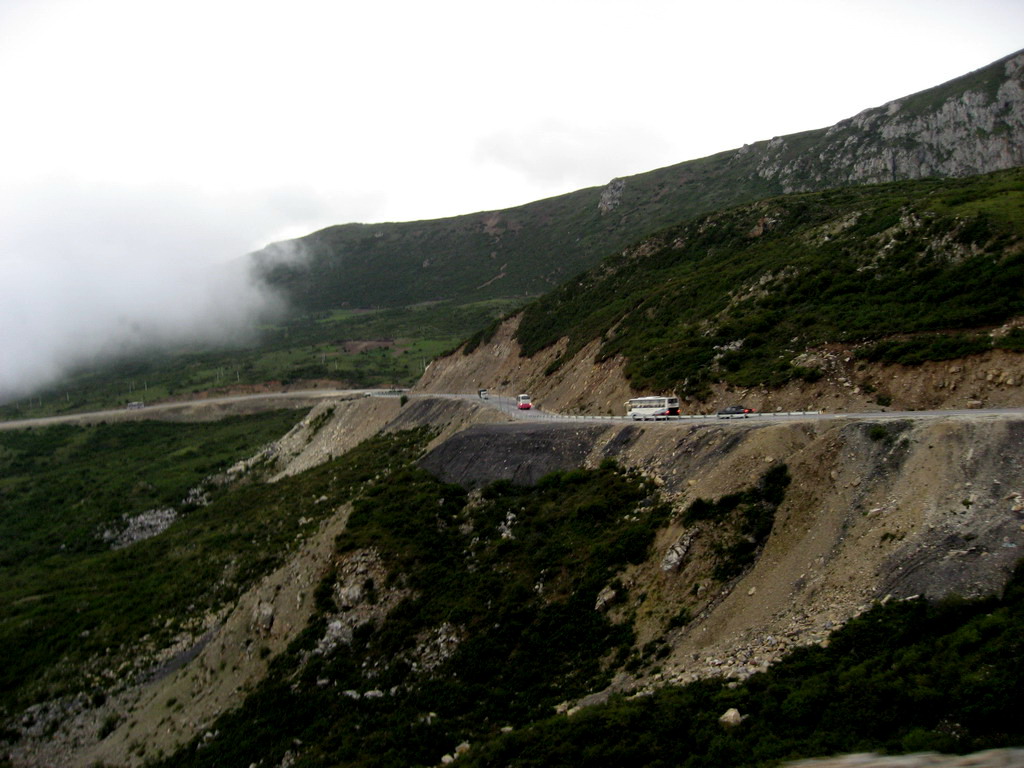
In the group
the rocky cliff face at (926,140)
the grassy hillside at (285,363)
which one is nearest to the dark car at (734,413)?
the rocky cliff face at (926,140)

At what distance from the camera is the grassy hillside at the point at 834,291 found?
1236 inches

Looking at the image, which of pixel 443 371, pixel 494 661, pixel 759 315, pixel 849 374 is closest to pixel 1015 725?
pixel 494 661

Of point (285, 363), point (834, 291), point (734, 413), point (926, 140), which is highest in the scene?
point (926, 140)

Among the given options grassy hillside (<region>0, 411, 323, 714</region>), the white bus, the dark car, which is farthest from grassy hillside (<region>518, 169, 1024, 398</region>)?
grassy hillside (<region>0, 411, 323, 714</region>)

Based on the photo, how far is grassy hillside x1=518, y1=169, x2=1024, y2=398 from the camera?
31.4 metres

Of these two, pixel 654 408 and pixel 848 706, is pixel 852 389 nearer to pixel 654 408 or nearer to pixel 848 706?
pixel 654 408

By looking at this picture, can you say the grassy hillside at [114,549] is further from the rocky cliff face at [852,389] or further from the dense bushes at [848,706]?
the dense bushes at [848,706]

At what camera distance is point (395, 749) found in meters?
20.1

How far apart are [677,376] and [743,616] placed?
21605 millimetres

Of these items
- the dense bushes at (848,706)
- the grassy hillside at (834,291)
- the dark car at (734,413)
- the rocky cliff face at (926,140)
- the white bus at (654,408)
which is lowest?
the dense bushes at (848,706)

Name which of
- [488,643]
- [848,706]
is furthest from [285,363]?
[848,706]

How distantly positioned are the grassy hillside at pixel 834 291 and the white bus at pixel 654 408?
2.80 meters

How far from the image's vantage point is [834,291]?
38.6 meters

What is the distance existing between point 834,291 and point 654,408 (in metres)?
14.3
